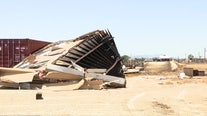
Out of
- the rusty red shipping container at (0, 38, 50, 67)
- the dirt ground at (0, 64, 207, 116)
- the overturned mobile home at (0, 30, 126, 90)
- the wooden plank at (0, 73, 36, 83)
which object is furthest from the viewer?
the rusty red shipping container at (0, 38, 50, 67)

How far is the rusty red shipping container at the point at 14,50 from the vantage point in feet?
99.2

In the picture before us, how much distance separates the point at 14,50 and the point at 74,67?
6612mm

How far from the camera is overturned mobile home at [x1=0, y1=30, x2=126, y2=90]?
24.2 meters

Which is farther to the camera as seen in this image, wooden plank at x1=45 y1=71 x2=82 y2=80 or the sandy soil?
wooden plank at x1=45 y1=71 x2=82 y2=80

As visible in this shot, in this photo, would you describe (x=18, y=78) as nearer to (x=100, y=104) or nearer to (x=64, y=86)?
(x=64, y=86)

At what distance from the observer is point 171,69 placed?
2356 inches

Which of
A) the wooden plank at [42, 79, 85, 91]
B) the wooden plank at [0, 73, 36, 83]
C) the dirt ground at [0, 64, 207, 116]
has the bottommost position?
the dirt ground at [0, 64, 207, 116]

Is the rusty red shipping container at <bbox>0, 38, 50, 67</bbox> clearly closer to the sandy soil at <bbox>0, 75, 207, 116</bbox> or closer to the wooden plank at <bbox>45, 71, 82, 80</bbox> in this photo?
the wooden plank at <bbox>45, 71, 82, 80</bbox>

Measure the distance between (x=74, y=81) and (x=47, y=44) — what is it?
1073cm

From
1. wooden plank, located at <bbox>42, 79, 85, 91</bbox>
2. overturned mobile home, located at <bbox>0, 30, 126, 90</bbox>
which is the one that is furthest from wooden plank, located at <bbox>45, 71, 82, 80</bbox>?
wooden plank, located at <bbox>42, 79, 85, 91</bbox>

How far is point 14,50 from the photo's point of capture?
30.4 metres

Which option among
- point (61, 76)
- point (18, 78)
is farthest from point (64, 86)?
point (18, 78)

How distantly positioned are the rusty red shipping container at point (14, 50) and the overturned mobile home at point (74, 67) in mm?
956

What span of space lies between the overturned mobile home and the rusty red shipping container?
956 mm
